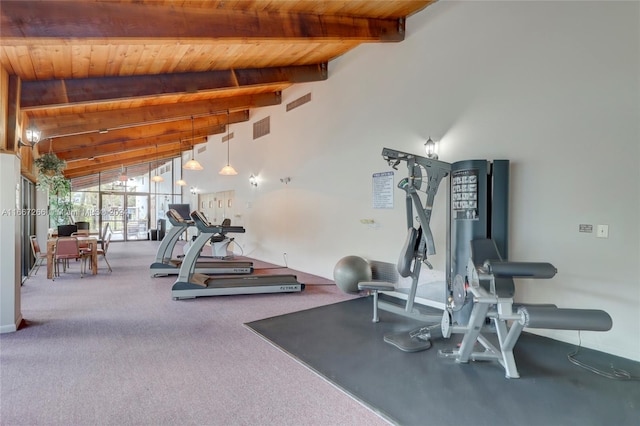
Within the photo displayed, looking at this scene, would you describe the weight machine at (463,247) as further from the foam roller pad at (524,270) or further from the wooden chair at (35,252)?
the wooden chair at (35,252)

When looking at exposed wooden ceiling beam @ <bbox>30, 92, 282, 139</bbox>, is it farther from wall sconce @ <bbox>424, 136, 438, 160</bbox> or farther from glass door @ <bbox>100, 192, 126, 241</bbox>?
glass door @ <bbox>100, 192, 126, 241</bbox>

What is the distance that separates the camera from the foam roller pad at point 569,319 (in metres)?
2.19

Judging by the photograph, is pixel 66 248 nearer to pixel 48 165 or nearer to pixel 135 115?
pixel 48 165

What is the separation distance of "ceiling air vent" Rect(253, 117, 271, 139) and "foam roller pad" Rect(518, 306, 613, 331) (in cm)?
742

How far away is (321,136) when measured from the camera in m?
6.66

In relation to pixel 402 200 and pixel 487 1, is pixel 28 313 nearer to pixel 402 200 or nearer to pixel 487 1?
pixel 402 200

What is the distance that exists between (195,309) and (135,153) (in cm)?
985

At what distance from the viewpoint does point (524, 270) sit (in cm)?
274

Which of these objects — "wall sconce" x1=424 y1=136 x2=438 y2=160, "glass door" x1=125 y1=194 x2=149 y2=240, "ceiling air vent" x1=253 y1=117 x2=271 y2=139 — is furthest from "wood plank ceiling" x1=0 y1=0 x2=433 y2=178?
"glass door" x1=125 y1=194 x2=149 y2=240

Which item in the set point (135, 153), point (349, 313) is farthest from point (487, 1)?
point (135, 153)

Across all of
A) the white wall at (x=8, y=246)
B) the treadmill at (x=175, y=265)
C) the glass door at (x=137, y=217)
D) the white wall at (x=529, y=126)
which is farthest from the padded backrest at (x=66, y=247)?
the glass door at (x=137, y=217)

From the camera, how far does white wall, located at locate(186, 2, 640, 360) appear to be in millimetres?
3078

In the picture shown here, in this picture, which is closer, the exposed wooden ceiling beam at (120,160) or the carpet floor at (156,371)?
the carpet floor at (156,371)

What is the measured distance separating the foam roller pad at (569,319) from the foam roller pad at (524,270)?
1.67 feet
